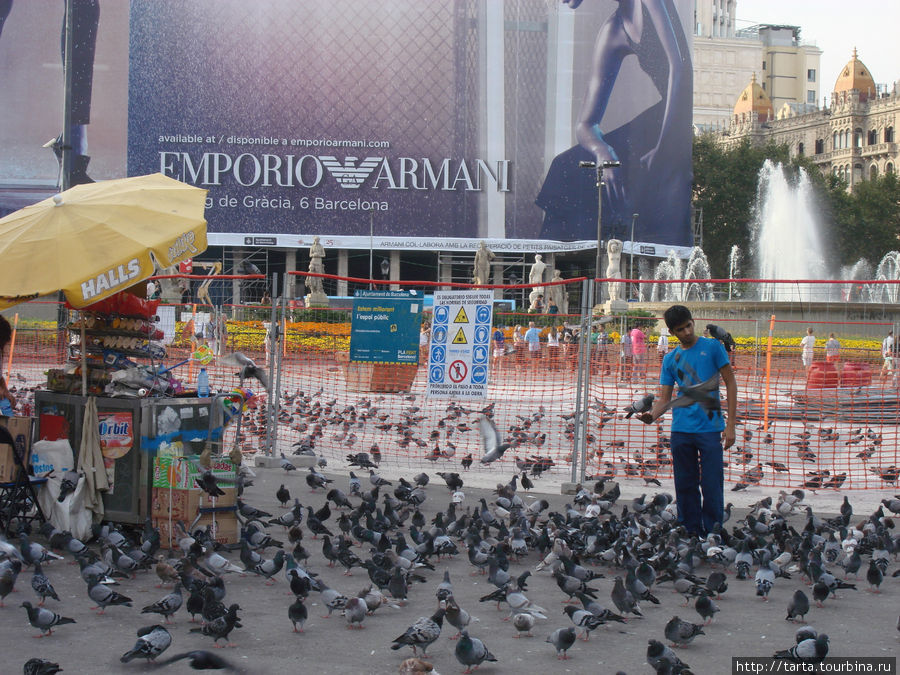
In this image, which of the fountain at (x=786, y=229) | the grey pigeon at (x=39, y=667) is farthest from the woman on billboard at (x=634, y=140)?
the grey pigeon at (x=39, y=667)

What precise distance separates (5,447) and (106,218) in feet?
5.74

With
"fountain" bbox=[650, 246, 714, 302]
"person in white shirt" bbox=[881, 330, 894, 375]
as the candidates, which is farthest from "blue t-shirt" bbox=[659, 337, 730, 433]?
"fountain" bbox=[650, 246, 714, 302]

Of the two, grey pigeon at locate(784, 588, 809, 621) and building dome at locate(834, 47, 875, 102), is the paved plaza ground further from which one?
building dome at locate(834, 47, 875, 102)

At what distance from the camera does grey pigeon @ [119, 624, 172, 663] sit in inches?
191

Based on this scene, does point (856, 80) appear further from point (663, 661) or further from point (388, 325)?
point (663, 661)

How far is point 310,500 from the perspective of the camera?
9234mm

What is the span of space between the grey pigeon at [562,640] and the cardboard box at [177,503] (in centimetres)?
294

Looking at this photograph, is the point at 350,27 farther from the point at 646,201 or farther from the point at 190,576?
the point at 190,576

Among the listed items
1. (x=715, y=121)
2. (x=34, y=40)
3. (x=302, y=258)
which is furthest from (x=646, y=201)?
(x=715, y=121)

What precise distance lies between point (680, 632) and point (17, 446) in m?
4.73

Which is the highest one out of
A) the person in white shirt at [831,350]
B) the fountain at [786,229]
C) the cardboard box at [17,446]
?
the fountain at [786,229]

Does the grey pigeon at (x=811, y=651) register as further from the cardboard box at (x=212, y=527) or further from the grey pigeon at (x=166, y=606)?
the cardboard box at (x=212, y=527)

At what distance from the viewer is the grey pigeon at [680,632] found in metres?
5.23

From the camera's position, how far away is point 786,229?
219 feet
